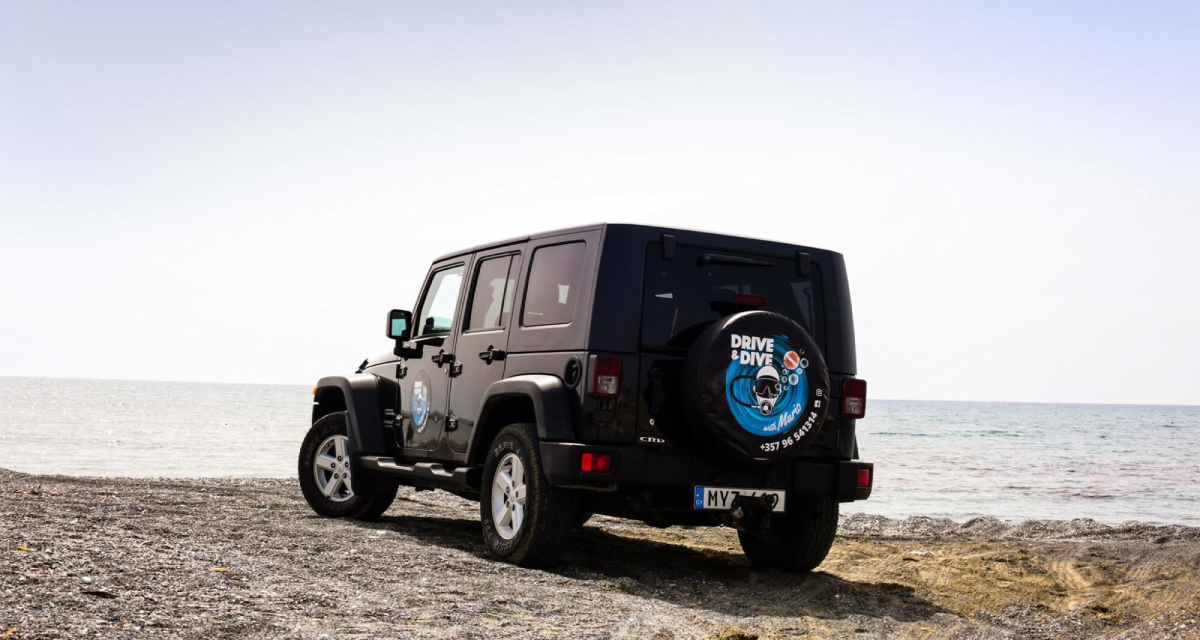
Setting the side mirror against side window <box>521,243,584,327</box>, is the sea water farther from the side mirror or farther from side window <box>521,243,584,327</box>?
side window <box>521,243,584,327</box>

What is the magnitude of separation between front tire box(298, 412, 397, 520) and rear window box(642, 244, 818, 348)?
3327 mm

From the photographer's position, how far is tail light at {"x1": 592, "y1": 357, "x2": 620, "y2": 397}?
6.00 m

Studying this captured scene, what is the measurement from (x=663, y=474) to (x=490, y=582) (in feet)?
3.68

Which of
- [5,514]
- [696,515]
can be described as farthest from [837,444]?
[5,514]

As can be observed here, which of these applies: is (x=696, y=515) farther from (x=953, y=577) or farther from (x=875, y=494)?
(x=875, y=494)

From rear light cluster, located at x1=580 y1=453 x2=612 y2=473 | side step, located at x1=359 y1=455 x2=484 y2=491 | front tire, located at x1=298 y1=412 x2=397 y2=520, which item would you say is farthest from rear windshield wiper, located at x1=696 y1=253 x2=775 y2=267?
front tire, located at x1=298 y1=412 x2=397 y2=520

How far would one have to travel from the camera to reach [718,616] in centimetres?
546

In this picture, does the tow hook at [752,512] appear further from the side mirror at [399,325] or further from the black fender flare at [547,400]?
the side mirror at [399,325]

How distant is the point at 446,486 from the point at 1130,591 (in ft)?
14.9

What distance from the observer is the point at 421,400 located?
8023mm

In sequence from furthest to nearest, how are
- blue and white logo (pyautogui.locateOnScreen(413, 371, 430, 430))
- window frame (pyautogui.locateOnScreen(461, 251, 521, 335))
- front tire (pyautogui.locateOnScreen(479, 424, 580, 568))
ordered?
blue and white logo (pyautogui.locateOnScreen(413, 371, 430, 430)) → window frame (pyautogui.locateOnScreen(461, 251, 521, 335)) → front tire (pyautogui.locateOnScreen(479, 424, 580, 568))

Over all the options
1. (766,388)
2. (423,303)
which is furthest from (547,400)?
(423,303)

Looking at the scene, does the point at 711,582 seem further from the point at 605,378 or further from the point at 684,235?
the point at 684,235

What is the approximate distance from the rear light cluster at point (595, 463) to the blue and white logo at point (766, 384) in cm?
75
